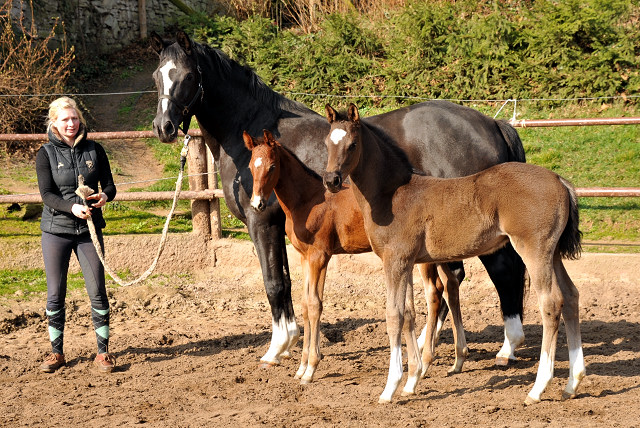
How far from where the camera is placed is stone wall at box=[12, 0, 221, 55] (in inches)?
590

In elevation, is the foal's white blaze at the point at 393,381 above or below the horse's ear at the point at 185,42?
below

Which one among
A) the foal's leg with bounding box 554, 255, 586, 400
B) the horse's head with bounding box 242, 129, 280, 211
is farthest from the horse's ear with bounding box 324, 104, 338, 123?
the foal's leg with bounding box 554, 255, 586, 400

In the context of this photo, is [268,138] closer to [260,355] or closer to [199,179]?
[260,355]

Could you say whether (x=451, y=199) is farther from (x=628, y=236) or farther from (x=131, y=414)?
(x=628, y=236)

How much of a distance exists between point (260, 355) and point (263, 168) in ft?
5.98

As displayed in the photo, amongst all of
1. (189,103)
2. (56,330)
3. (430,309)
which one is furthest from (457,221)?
(56,330)

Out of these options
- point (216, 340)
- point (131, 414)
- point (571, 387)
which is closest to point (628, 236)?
point (571, 387)

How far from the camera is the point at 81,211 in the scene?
5434 millimetres

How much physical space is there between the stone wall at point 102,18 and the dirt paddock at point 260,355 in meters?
8.51

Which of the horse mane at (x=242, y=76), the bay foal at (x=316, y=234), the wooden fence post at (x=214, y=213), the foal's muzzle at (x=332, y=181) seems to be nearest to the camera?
the foal's muzzle at (x=332, y=181)

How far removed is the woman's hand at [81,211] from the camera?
543 cm

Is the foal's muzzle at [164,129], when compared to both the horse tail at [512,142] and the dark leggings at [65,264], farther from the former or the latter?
the horse tail at [512,142]

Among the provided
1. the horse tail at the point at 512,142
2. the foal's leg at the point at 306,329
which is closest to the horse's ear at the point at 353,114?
the foal's leg at the point at 306,329

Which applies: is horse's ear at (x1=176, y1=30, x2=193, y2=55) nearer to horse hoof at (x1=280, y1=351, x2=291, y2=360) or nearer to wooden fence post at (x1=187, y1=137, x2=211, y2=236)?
horse hoof at (x1=280, y1=351, x2=291, y2=360)
